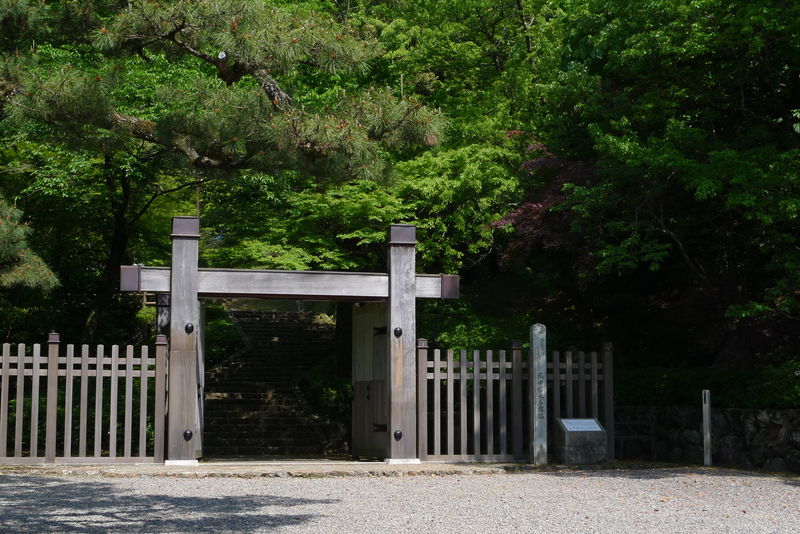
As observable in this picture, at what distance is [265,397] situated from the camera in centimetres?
1909

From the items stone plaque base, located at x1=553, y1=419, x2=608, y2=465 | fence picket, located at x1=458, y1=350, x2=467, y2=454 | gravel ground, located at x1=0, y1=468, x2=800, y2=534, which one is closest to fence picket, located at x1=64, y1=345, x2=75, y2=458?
gravel ground, located at x1=0, y1=468, x2=800, y2=534

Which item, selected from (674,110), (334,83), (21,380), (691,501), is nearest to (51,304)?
(334,83)

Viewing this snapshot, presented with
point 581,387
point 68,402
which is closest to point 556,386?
point 581,387

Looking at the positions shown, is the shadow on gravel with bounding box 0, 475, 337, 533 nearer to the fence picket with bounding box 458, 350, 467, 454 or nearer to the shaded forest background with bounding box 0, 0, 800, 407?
the shaded forest background with bounding box 0, 0, 800, 407

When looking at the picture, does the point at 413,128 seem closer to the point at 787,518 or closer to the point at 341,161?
the point at 341,161

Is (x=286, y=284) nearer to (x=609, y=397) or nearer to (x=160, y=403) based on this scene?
→ (x=160, y=403)

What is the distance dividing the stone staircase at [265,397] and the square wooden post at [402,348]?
4399mm

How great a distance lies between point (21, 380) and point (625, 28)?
34.5 feet

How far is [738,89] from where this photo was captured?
1395cm

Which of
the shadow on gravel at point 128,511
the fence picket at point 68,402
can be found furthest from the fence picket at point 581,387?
the fence picket at point 68,402

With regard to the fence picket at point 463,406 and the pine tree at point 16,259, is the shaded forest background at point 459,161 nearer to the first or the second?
the pine tree at point 16,259

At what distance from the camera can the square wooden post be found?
12.3 m

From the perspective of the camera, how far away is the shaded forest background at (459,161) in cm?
965

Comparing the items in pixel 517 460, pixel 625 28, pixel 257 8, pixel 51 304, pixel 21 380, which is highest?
pixel 625 28
